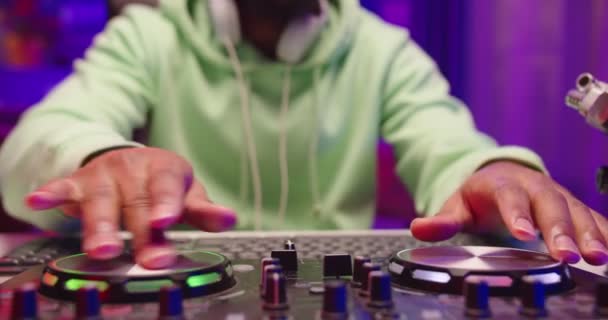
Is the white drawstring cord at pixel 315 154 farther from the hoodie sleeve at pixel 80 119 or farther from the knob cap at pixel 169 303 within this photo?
the knob cap at pixel 169 303

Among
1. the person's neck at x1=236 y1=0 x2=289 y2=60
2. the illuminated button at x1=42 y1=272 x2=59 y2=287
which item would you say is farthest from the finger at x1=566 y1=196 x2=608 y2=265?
the person's neck at x1=236 y1=0 x2=289 y2=60

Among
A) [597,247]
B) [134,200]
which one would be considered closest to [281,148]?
[134,200]

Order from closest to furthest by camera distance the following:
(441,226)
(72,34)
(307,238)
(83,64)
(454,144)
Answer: (441,226) → (307,238) → (454,144) → (83,64) → (72,34)

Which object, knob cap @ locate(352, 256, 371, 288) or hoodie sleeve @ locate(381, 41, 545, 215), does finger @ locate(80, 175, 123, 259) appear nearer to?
knob cap @ locate(352, 256, 371, 288)

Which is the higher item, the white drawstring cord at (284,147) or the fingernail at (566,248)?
the white drawstring cord at (284,147)

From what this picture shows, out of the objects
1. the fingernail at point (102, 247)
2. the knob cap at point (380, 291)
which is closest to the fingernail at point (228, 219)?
the fingernail at point (102, 247)

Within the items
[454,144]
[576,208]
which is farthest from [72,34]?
[576,208]

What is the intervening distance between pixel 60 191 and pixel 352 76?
829 mm

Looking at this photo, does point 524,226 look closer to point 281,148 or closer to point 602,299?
point 602,299

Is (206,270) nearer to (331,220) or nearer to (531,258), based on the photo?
(531,258)

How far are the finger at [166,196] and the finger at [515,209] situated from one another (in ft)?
0.98

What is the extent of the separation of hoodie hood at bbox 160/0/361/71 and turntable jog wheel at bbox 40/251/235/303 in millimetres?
838

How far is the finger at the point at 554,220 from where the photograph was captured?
502 millimetres

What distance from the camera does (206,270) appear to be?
424 mm
